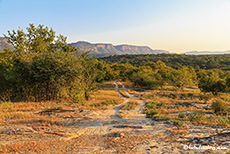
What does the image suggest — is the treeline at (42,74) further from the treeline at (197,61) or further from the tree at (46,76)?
the treeline at (197,61)

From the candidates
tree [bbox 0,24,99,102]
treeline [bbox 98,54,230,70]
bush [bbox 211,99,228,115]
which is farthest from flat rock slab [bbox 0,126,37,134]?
treeline [bbox 98,54,230,70]

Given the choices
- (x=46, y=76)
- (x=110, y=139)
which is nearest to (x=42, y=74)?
(x=46, y=76)

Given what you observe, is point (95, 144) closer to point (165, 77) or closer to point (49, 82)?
point (49, 82)

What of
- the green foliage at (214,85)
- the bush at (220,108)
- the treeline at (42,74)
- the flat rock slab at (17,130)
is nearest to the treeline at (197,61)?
the green foliage at (214,85)

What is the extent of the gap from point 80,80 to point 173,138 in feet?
44.4

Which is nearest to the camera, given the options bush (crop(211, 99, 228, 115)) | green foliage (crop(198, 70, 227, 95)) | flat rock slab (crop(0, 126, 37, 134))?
flat rock slab (crop(0, 126, 37, 134))

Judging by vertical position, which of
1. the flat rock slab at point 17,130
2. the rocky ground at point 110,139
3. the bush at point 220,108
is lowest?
the bush at point 220,108

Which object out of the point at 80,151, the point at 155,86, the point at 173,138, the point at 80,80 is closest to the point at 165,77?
the point at 155,86

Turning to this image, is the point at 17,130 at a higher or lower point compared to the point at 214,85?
higher

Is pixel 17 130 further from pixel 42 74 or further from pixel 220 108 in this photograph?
pixel 220 108

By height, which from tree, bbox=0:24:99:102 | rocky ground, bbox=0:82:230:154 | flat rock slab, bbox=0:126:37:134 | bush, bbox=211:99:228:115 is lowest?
bush, bbox=211:99:228:115

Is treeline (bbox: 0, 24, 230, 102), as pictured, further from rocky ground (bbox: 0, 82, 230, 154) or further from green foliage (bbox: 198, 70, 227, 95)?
green foliage (bbox: 198, 70, 227, 95)

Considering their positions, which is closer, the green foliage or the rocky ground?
the rocky ground

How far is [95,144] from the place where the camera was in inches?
291
